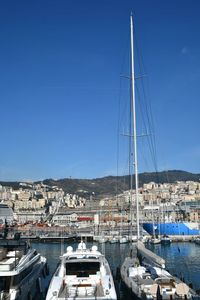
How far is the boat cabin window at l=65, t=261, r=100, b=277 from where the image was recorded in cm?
1991

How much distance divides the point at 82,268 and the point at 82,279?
1.04m

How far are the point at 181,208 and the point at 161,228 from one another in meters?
49.0

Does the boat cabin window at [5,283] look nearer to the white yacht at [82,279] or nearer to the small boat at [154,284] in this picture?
the white yacht at [82,279]

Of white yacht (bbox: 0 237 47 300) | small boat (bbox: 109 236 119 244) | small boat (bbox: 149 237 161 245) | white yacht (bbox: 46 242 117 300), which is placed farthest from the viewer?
small boat (bbox: 109 236 119 244)

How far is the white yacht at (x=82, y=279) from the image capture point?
15953 millimetres

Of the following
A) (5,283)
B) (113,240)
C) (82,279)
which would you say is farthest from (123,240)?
(5,283)

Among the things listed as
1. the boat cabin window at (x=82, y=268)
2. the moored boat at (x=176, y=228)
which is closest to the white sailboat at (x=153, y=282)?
the boat cabin window at (x=82, y=268)

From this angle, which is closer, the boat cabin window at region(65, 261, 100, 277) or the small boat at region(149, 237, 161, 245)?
the boat cabin window at region(65, 261, 100, 277)

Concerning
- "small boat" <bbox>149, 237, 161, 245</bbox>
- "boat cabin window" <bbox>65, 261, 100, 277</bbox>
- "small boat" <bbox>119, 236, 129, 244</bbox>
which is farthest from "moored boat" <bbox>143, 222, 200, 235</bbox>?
"boat cabin window" <bbox>65, 261, 100, 277</bbox>

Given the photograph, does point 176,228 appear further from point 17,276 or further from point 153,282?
point 17,276

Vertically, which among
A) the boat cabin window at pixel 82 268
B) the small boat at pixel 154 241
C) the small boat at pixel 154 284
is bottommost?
the small boat at pixel 154 241

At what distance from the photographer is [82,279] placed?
19.0m

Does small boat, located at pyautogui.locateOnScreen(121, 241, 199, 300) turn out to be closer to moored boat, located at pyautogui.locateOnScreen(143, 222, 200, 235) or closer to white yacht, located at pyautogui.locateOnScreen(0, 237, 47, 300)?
white yacht, located at pyautogui.locateOnScreen(0, 237, 47, 300)

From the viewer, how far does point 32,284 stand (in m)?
22.9
